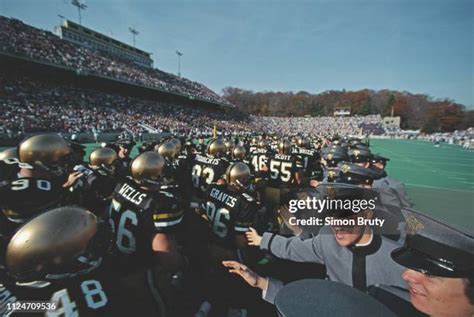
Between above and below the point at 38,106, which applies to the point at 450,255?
below

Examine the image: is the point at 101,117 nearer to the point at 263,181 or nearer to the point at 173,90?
the point at 173,90

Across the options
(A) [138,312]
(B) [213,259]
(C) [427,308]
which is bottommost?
(B) [213,259]

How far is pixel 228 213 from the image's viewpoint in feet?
9.71

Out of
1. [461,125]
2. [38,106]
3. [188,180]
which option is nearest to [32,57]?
[38,106]

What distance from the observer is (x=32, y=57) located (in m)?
25.9

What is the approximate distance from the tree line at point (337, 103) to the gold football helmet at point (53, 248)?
282 feet

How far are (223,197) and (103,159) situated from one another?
2678 mm

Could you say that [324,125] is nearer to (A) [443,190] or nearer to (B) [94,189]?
(A) [443,190]

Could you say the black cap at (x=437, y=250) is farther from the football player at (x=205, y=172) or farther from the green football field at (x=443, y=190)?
the football player at (x=205, y=172)

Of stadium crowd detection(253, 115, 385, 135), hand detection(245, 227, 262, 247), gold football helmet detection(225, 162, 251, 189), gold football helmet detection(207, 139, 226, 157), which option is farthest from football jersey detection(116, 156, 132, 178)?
stadium crowd detection(253, 115, 385, 135)

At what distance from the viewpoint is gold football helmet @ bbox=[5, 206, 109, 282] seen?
109 cm

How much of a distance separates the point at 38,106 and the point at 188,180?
2571cm

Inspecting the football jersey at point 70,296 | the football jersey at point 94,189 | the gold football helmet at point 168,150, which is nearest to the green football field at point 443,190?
the football jersey at point 70,296

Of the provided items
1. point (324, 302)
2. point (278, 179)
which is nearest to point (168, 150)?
point (278, 179)
